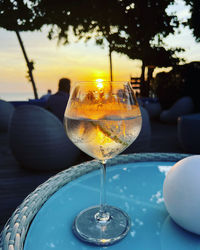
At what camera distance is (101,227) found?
500 mm

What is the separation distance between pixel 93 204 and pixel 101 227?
0.09m

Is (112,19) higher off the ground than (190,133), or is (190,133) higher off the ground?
(112,19)

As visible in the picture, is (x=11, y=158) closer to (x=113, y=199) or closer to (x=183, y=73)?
(x=113, y=199)

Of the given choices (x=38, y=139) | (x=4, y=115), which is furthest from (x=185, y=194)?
(x=4, y=115)

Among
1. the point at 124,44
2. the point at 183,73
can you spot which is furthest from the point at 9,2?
the point at 183,73

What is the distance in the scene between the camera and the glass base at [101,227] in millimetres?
453

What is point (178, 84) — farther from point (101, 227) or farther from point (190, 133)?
point (101, 227)

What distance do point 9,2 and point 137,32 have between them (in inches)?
258

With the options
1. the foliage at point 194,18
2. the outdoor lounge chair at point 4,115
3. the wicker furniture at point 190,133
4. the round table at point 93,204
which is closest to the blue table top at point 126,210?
the round table at point 93,204

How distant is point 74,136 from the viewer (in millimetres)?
543

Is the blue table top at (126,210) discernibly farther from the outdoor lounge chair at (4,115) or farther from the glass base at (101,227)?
the outdoor lounge chair at (4,115)

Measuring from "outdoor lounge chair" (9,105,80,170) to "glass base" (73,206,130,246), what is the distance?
1.79 meters

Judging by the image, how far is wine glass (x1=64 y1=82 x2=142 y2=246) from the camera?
0.51 meters

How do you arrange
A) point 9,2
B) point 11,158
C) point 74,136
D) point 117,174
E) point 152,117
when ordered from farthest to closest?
point 9,2 → point 152,117 → point 11,158 → point 117,174 → point 74,136
